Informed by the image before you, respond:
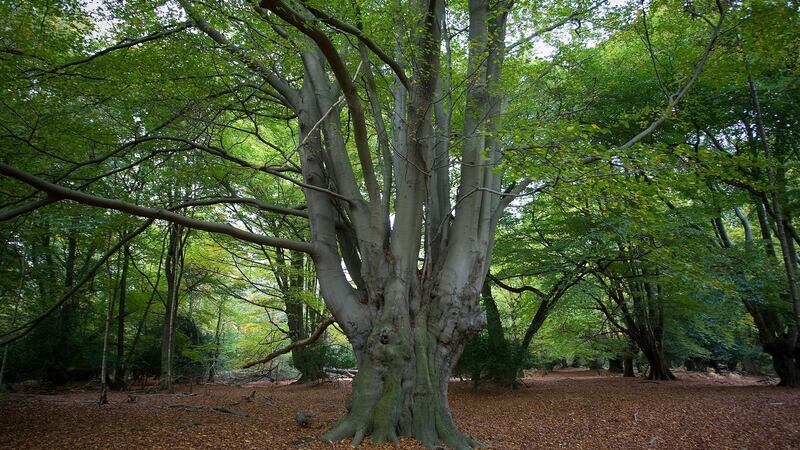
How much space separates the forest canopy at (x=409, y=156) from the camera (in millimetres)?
4414

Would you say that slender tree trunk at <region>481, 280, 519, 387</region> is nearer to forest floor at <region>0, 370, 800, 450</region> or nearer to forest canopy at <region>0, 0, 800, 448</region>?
forest canopy at <region>0, 0, 800, 448</region>

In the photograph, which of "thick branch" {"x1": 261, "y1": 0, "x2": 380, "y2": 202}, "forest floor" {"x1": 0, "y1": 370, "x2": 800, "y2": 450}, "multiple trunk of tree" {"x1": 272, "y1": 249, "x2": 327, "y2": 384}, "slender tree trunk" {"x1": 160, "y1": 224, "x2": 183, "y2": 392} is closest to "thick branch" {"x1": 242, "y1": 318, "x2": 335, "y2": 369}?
"forest floor" {"x1": 0, "y1": 370, "x2": 800, "y2": 450}

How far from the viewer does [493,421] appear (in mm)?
6586

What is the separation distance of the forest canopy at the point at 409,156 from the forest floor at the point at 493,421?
906 millimetres

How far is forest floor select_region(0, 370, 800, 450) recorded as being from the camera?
4.54 m

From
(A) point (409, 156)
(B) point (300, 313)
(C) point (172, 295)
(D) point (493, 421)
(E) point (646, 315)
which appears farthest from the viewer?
(B) point (300, 313)

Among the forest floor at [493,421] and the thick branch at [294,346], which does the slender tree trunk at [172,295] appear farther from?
the thick branch at [294,346]

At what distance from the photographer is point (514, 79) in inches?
257

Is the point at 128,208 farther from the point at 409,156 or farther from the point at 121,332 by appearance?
the point at 121,332

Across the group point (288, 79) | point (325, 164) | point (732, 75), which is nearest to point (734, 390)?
point (732, 75)

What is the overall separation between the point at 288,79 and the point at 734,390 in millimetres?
11140

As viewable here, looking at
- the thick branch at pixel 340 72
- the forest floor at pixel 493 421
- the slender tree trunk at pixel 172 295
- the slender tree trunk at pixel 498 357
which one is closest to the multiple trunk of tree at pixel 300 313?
the slender tree trunk at pixel 172 295

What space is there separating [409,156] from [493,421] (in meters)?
4.26

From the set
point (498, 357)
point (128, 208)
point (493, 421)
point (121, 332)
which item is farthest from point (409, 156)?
point (121, 332)
